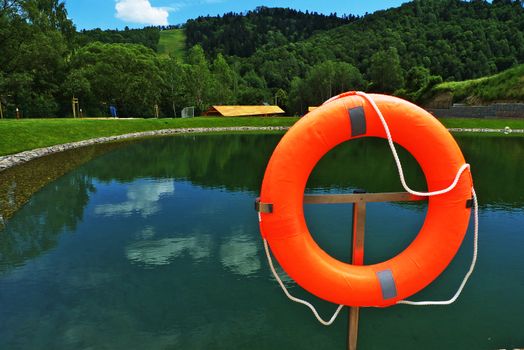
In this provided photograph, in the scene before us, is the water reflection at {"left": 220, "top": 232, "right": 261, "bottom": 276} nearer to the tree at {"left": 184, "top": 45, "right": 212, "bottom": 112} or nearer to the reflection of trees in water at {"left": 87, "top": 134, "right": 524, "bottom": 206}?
the reflection of trees in water at {"left": 87, "top": 134, "right": 524, "bottom": 206}

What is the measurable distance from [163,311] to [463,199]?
363cm

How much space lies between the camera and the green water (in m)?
4.04

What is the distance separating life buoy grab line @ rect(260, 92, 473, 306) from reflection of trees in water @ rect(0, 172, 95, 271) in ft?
17.2

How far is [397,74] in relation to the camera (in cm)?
6338

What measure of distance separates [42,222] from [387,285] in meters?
7.66

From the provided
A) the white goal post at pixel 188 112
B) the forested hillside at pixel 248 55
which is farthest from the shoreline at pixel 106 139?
the white goal post at pixel 188 112

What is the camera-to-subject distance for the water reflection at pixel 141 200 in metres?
8.93

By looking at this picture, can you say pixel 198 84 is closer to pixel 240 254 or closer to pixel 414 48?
pixel 240 254

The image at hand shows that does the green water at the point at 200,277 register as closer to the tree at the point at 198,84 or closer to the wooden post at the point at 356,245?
the wooden post at the point at 356,245

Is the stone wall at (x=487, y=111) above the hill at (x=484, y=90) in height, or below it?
below

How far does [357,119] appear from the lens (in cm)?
285

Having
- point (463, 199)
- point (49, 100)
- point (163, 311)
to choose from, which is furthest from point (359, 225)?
point (49, 100)

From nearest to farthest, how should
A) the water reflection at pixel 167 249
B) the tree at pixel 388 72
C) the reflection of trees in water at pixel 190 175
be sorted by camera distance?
the water reflection at pixel 167 249, the reflection of trees in water at pixel 190 175, the tree at pixel 388 72

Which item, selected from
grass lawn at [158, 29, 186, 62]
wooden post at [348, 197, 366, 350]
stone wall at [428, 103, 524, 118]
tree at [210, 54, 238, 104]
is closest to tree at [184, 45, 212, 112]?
tree at [210, 54, 238, 104]
